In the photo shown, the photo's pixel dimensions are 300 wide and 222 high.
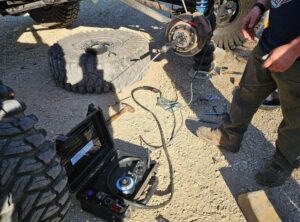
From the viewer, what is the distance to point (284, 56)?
1824mm

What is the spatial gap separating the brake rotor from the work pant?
736 millimetres

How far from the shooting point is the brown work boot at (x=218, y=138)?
2830 mm

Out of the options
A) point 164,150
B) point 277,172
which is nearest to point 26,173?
point 164,150

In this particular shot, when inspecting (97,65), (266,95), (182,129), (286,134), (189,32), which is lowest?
(182,129)

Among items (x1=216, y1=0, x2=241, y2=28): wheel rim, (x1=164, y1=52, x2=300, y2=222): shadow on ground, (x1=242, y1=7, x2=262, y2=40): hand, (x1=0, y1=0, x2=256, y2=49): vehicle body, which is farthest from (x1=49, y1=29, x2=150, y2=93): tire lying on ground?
(x1=242, y1=7, x2=262, y2=40): hand

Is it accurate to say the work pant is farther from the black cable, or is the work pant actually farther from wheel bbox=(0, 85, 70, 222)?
wheel bbox=(0, 85, 70, 222)

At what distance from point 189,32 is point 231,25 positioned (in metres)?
1.36

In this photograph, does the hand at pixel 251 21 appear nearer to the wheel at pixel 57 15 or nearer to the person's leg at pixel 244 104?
the person's leg at pixel 244 104

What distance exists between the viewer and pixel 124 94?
12.0ft

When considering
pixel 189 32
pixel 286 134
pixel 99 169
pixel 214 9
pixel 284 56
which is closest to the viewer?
pixel 284 56

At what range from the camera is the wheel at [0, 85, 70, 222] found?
1590 millimetres

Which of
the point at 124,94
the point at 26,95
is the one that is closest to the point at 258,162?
the point at 124,94

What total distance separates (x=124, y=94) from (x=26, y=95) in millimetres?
1048

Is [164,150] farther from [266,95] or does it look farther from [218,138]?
[266,95]
